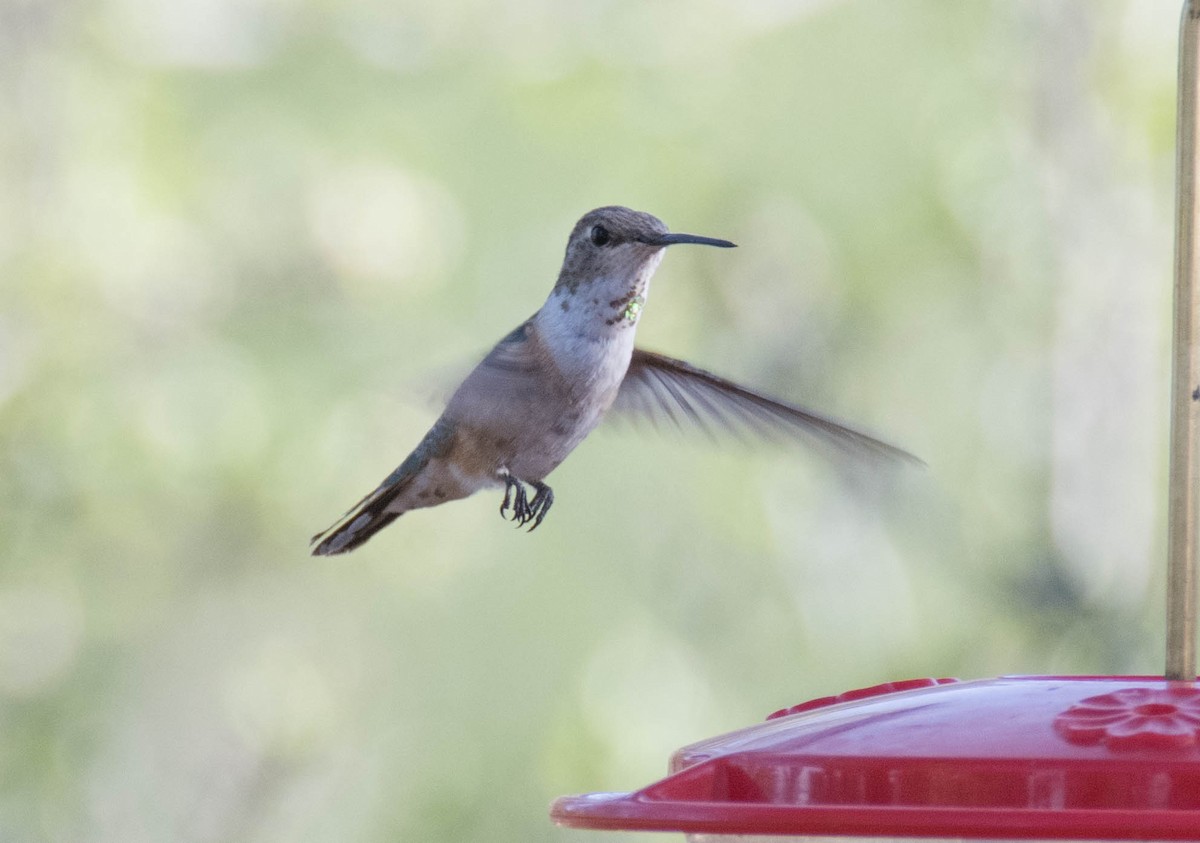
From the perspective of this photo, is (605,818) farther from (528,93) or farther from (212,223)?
(528,93)

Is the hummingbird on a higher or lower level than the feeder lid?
higher

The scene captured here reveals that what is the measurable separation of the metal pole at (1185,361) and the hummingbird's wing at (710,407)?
0.64 m

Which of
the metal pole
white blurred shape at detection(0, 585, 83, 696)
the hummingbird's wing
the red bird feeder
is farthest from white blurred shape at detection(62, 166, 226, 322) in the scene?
the metal pole

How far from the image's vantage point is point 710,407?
287 cm

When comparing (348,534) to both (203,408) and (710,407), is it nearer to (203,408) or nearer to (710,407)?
(710,407)

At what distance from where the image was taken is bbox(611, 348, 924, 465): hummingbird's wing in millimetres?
2473

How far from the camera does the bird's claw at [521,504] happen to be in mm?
2881

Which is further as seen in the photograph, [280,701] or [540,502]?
[280,701]

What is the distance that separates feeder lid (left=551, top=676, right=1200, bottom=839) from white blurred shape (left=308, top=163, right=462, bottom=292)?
514 cm

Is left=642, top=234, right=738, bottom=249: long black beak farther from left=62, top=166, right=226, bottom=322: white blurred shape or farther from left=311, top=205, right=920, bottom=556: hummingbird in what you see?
left=62, top=166, right=226, bottom=322: white blurred shape

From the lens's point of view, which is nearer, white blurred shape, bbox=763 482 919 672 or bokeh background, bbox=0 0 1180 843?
bokeh background, bbox=0 0 1180 843

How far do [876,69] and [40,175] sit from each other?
12.5 ft

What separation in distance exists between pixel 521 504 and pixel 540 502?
3.5 inches

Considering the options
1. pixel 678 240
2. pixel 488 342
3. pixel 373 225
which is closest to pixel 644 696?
pixel 488 342
